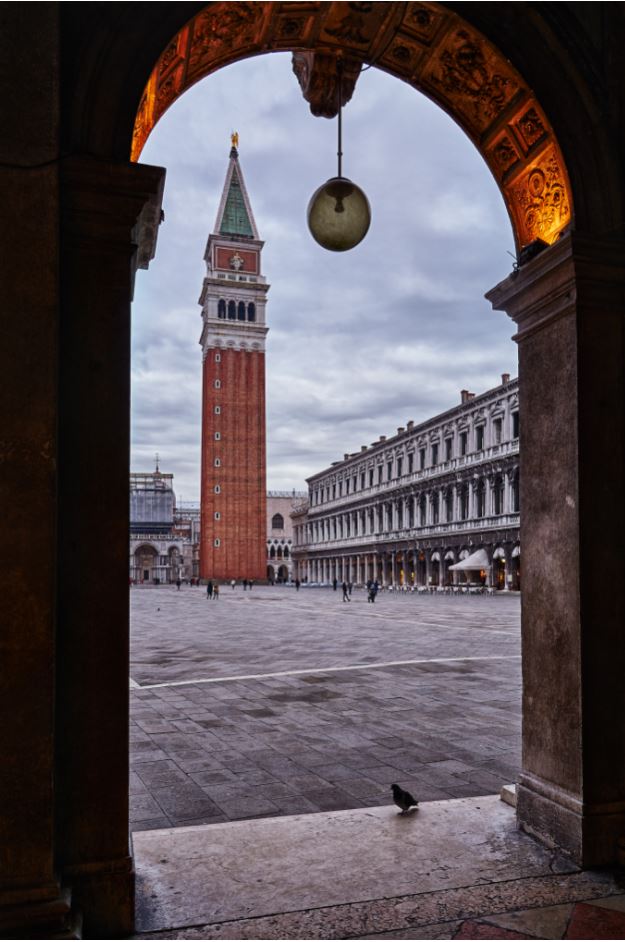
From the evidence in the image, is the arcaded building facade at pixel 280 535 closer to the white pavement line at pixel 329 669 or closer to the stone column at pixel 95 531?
the white pavement line at pixel 329 669

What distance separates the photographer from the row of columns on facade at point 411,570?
1652 inches

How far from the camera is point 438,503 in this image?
51.4 m

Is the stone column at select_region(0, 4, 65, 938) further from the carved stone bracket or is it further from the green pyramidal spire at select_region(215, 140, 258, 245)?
the green pyramidal spire at select_region(215, 140, 258, 245)

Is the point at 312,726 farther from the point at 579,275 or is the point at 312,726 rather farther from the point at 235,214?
the point at 235,214

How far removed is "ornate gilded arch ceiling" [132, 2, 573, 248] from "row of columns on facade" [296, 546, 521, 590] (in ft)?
122

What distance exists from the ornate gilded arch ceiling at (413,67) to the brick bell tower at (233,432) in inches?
2724

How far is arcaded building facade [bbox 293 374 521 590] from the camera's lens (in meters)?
42.2

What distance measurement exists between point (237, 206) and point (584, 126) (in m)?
85.9

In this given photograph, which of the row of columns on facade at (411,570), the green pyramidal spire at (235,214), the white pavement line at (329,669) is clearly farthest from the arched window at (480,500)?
the green pyramidal spire at (235,214)

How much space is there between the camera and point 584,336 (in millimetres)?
3656

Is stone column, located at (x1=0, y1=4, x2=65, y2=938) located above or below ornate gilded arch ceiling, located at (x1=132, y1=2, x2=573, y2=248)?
below

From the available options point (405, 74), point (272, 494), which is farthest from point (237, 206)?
point (405, 74)

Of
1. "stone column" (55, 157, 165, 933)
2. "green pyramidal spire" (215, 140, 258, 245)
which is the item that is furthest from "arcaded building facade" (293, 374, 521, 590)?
"stone column" (55, 157, 165, 933)

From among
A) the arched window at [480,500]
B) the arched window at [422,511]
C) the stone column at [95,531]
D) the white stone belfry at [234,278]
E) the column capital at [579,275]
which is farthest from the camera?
the white stone belfry at [234,278]
